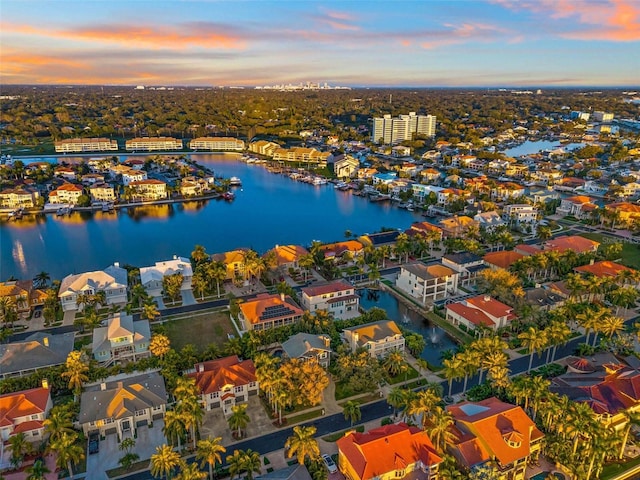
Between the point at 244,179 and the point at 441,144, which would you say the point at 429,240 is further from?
the point at 441,144

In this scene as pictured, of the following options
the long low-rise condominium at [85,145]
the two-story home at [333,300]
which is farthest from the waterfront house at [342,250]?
the long low-rise condominium at [85,145]

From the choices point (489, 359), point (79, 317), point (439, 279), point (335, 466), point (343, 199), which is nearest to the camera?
point (335, 466)

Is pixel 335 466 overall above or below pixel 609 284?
Result: below

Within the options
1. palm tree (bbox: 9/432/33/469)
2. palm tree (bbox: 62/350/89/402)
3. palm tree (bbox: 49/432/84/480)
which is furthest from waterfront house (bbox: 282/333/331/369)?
palm tree (bbox: 9/432/33/469)

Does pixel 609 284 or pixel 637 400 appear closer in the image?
pixel 637 400

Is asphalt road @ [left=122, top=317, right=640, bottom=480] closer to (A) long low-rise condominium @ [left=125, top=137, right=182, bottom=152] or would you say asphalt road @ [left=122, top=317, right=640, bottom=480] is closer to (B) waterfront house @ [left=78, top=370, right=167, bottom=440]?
(B) waterfront house @ [left=78, top=370, right=167, bottom=440]

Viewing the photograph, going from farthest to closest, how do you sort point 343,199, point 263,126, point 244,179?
point 263,126
point 244,179
point 343,199

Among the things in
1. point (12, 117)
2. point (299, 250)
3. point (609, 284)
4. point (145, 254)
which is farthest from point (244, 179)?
point (12, 117)
